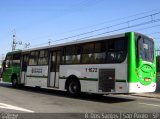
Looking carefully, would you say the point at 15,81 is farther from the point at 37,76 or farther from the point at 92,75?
the point at 92,75

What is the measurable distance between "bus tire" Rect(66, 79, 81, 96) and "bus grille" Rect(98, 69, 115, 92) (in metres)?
1.98

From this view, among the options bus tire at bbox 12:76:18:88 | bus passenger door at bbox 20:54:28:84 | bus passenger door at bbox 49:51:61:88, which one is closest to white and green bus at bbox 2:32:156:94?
bus passenger door at bbox 49:51:61:88

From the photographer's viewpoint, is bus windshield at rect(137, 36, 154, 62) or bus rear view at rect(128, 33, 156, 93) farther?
bus windshield at rect(137, 36, 154, 62)

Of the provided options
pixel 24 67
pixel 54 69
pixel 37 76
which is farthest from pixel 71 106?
pixel 24 67

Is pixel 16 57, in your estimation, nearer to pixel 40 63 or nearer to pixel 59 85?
pixel 40 63

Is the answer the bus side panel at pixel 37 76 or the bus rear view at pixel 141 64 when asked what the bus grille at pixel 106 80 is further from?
the bus side panel at pixel 37 76

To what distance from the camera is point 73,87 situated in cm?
1644

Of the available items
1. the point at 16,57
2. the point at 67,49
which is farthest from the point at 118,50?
the point at 16,57

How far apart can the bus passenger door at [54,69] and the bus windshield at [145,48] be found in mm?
5740

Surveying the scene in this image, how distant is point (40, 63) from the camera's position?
64.1 feet

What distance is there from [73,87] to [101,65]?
289 centimetres

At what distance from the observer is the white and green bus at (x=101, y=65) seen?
13.2m

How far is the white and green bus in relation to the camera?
13203 mm

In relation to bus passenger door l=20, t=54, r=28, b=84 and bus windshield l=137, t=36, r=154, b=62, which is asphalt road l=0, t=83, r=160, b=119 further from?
bus passenger door l=20, t=54, r=28, b=84
